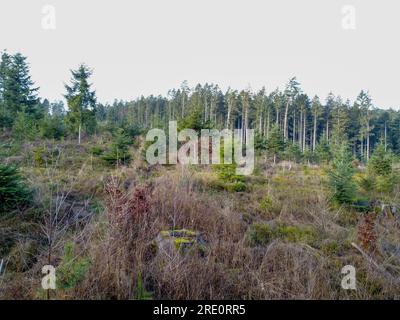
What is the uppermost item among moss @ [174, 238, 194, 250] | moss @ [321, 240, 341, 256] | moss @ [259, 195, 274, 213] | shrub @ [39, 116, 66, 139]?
shrub @ [39, 116, 66, 139]

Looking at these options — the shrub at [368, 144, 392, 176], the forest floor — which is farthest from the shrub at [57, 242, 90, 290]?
the shrub at [368, 144, 392, 176]

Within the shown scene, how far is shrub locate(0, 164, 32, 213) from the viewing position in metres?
5.49

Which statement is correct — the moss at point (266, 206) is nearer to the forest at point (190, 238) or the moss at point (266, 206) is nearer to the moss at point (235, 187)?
the forest at point (190, 238)

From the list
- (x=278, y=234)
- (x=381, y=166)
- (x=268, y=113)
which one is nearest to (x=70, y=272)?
(x=278, y=234)

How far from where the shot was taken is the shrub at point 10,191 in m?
5.49

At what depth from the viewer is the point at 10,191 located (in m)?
5.46

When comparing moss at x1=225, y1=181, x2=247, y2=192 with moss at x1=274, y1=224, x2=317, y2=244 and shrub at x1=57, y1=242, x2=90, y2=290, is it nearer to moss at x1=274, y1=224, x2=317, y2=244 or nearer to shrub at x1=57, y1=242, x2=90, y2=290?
moss at x1=274, y1=224, x2=317, y2=244

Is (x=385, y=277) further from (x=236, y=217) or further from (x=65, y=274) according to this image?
(x=65, y=274)

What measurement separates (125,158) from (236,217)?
8449 millimetres

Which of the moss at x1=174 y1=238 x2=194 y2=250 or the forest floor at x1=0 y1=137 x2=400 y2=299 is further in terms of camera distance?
the moss at x1=174 y1=238 x2=194 y2=250

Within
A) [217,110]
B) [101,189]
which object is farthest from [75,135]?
[217,110]

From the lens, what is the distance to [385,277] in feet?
13.7
